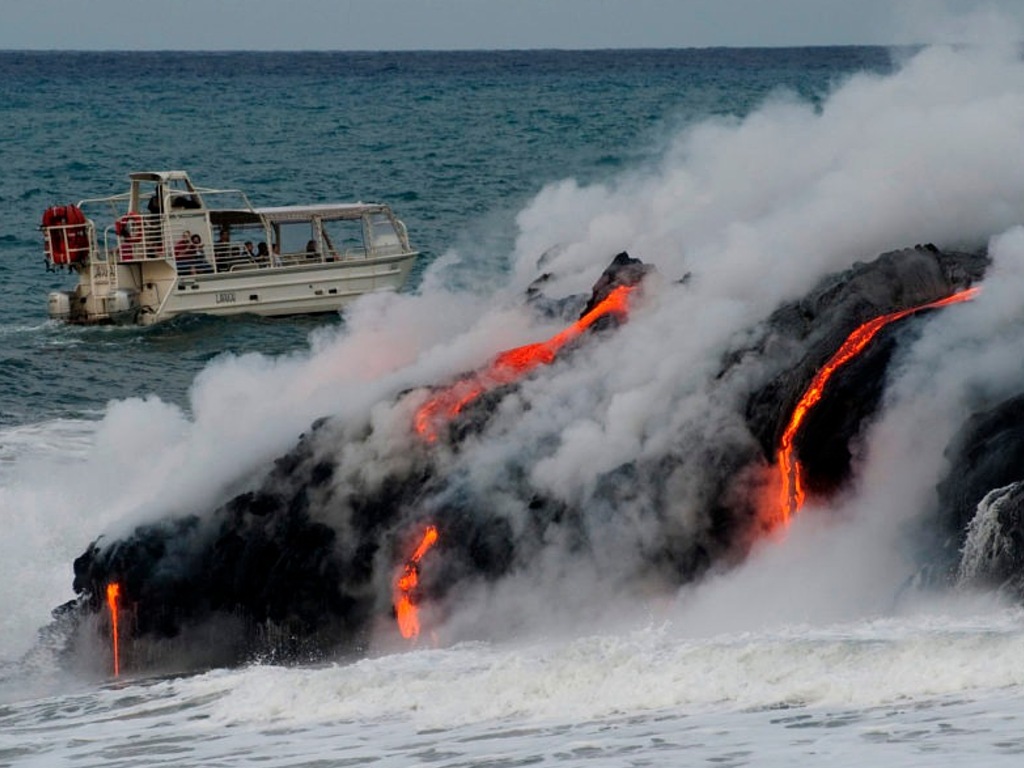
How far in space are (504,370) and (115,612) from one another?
492 centimetres

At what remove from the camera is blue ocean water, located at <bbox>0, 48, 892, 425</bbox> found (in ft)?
143

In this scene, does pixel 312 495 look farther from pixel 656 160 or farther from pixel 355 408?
pixel 656 160

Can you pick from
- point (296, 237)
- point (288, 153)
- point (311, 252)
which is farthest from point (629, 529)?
point (288, 153)

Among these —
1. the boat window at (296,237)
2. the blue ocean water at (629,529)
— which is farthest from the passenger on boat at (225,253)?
the blue ocean water at (629,529)

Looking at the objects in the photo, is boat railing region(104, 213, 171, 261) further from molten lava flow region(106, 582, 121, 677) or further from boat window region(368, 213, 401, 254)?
molten lava flow region(106, 582, 121, 677)

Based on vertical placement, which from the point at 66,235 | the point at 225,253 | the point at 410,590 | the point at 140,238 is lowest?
the point at 410,590

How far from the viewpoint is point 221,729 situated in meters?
18.8

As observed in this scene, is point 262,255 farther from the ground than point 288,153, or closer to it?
closer to it

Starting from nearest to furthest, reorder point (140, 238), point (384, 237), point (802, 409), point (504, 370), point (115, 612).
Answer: point (802, 409) < point (115, 612) < point (504, 370) < point (140, 238) < point (384, 237)

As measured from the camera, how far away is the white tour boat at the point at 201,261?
4884 centimetres

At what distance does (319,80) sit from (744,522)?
157355 mm

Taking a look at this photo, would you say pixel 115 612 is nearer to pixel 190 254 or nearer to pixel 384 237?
pixel 190 254

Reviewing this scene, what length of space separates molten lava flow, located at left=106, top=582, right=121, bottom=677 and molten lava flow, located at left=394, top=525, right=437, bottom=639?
10.7 feet

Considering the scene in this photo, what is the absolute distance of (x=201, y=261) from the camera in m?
50.1
